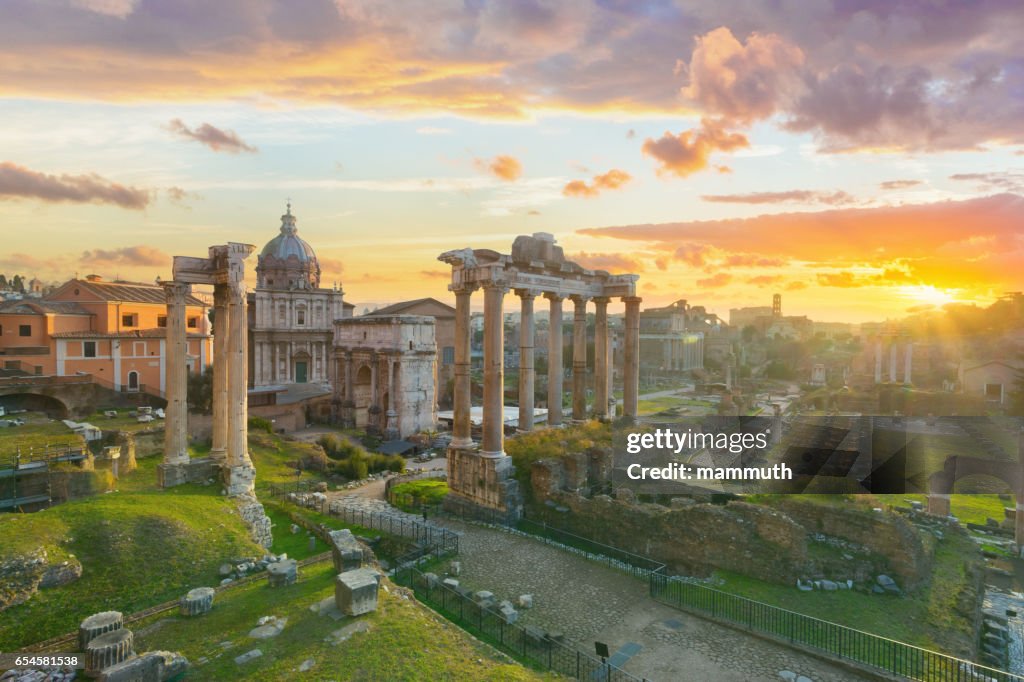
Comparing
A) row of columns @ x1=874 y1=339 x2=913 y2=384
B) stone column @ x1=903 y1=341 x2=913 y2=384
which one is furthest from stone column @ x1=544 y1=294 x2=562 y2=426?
stone column @ x1=903 y1=341 x2=913 y2=384

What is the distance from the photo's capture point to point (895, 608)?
11836 mm

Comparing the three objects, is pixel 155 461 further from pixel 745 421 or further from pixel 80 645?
pixel 745 421

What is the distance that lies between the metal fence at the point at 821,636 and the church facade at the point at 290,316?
141 ft

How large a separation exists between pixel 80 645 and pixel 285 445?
23.5 m

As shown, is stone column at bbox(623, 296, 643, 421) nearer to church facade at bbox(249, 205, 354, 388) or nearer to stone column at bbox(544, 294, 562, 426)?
stone column at bbox(544, 294, 562, 426)

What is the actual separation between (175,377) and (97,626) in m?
10.7

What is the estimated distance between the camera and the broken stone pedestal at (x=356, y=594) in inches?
373

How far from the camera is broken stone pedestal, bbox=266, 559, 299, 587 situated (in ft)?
36.8

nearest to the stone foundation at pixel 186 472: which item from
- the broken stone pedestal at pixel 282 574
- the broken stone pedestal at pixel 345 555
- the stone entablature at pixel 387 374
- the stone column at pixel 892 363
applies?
the broken stone pedestal at pixel 282 574

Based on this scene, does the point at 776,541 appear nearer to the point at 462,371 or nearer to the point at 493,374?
the point at 493,374

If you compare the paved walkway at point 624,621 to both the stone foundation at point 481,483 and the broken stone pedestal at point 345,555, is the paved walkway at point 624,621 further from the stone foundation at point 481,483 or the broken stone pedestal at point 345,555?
the broken stone pedestal at point 345,555

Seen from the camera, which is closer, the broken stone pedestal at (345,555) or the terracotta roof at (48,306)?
the broken stone pedestal at (345,555)

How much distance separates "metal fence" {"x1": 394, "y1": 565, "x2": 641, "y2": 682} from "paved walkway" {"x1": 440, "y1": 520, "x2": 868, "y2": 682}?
607mm

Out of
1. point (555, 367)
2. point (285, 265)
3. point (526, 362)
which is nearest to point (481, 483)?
point (526, 362)
